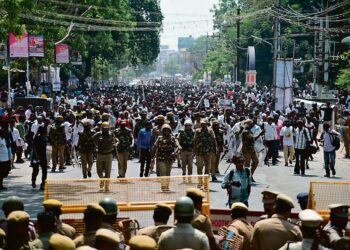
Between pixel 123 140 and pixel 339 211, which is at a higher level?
pixel 339 211

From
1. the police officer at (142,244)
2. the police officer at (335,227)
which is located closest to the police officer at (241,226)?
the police officer at (335,227)

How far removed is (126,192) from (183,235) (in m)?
4.50

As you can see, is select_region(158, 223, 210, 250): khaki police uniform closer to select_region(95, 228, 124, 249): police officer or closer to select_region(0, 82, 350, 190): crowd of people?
select_region(95, 228, 124, 249): police officer

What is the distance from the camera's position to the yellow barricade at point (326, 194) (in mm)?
11058

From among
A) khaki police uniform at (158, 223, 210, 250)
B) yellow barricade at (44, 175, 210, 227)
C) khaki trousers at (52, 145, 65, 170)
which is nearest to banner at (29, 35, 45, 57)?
khaki trousers at (52, 145, 65, 170)

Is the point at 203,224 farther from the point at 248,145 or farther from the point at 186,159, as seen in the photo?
the point at 248,145

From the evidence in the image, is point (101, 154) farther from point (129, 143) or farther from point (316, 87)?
point (316, 87)

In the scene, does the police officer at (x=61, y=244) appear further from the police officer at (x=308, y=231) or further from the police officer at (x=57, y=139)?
the police officer at (x=57, y=139)

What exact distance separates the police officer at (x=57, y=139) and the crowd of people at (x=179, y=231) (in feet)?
45.1

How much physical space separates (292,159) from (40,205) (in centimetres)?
1233

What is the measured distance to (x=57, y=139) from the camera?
22734 millimetres

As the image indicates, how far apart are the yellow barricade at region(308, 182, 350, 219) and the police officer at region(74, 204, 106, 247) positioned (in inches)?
160

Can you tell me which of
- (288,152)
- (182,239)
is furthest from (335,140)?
(182,239)

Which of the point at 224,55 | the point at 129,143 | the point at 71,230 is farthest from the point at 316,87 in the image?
the point at 224,55
